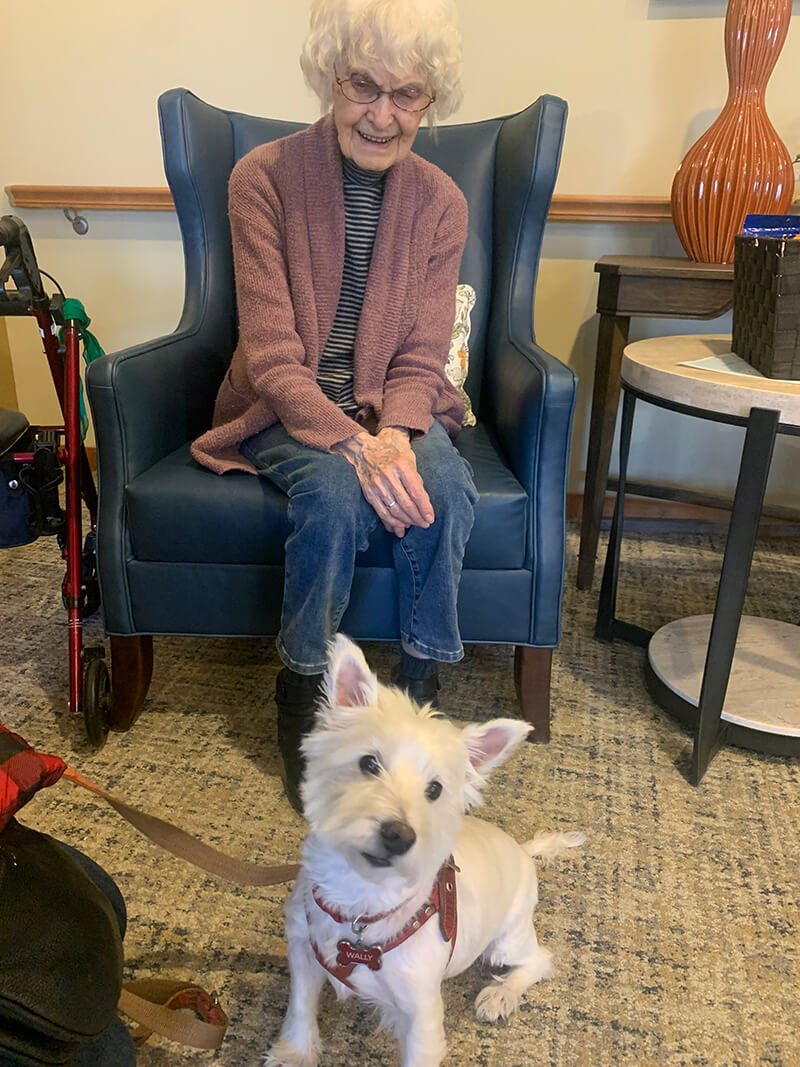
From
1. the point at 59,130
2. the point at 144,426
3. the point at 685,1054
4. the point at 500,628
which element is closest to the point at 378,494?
the point at 500,628

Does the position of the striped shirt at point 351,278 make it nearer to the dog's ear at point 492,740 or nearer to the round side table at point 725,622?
the round side table at point 725,622

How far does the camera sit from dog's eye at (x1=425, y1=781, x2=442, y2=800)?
74 centimetres

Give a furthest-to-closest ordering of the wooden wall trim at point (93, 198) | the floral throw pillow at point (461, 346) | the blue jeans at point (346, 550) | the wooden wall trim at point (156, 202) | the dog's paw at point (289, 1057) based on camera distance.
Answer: the wooden wall trim at point (93, 198), the wooden wall trim at point (156, 202), the floral throw pillow at point (461, 346), the blue jeans at point (346, 550), the dog's paw at point (289, 1057)

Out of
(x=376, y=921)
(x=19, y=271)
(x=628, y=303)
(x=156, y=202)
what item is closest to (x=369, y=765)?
(x=376, y=921)

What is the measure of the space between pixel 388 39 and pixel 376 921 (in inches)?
47.8

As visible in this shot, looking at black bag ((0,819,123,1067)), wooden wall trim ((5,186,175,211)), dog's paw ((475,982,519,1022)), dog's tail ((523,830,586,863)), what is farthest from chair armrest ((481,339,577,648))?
wooden wall trim ((5,186,175,211))

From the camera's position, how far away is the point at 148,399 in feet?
4.54

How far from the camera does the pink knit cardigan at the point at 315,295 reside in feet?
4.41

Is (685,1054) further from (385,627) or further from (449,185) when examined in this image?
(449,185)

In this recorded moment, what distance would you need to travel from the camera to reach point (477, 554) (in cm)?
133

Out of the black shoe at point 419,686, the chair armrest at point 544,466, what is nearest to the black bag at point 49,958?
the black shoe at point 419,686

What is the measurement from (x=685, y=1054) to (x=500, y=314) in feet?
4.52

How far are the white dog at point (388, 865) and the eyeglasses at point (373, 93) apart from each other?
3.12 feet

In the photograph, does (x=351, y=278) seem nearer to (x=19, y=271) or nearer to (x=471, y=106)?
(x=19, y=271)
